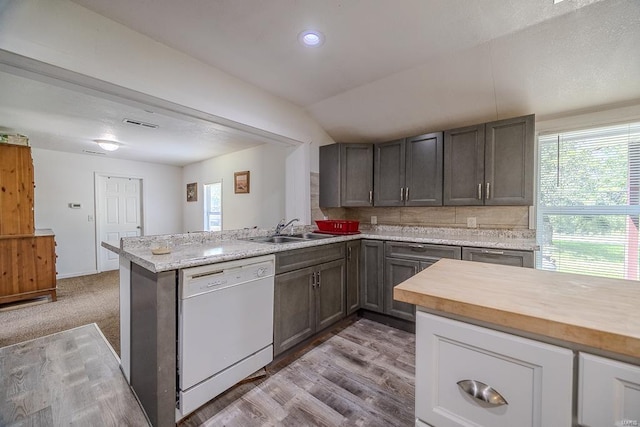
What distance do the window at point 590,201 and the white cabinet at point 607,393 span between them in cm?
255

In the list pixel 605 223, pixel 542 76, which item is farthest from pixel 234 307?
pixel 605 223

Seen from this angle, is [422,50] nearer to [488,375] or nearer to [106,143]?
[488,375]

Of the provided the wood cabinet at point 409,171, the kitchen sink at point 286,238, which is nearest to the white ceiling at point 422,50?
the wood cabinet at point 409,171

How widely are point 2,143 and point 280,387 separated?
445 centimetres

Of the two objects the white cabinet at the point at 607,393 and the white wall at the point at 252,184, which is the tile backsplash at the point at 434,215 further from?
the white cabinet at the point at 607,393

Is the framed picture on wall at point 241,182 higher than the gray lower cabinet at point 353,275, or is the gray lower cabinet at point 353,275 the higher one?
the framed picture on wall at point 241,182

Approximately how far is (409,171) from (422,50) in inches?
49.7

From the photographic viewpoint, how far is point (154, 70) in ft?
5.98

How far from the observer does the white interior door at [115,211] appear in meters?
5.13

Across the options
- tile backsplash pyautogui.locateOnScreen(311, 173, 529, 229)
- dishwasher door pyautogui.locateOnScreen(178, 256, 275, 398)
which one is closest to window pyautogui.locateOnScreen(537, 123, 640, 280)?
tile backsplash pyautogui.locateOnScreen(311, 173, 529, 229)

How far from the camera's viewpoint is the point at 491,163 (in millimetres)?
2451

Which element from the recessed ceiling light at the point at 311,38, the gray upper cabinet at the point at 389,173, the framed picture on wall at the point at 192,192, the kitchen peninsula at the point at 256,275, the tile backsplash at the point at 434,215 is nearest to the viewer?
the kitchen peninsula at the point at 256,275

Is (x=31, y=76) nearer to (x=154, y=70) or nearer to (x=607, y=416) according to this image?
(x=154, y=70)

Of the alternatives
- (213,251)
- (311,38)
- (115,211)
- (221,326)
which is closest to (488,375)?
(221,326)
